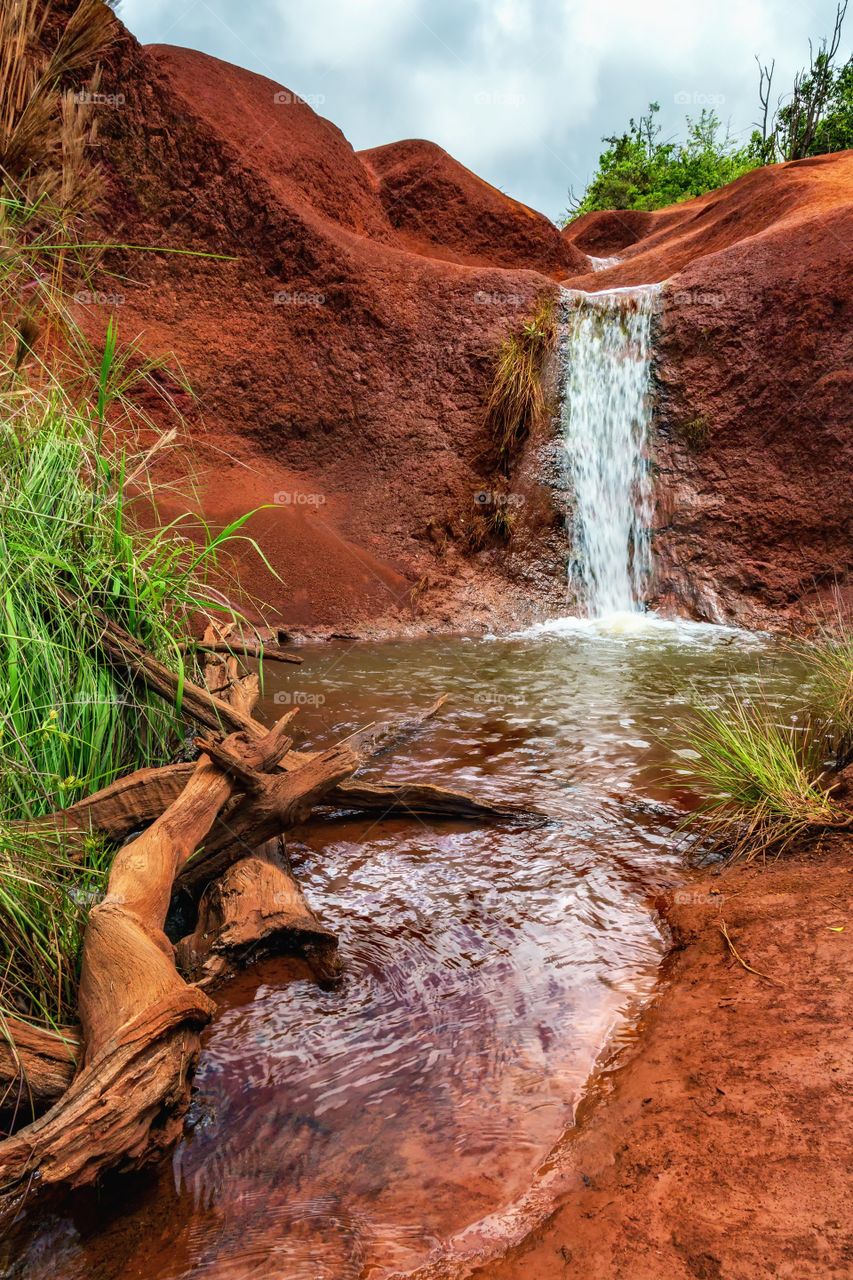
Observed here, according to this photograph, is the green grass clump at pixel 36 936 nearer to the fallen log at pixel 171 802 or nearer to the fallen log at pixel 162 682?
the fallen log at pixel 171 802

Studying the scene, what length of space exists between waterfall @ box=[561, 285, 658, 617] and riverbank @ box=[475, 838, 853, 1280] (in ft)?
24.5

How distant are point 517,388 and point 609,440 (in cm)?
134

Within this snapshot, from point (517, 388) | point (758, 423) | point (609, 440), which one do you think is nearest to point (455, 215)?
point (517, 388)

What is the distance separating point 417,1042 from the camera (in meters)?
2.17

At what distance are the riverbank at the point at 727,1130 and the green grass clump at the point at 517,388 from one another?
28.1 ft

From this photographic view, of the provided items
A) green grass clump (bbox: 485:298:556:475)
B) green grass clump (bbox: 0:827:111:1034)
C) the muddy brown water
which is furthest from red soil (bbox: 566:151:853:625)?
green grass clump (bbox: 0:827:111:1034)

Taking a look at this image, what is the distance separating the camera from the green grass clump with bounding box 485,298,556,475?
33.6 feet

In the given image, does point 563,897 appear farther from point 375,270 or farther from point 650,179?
point 650,179

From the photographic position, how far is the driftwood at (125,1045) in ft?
4.91

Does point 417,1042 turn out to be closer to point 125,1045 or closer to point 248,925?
point 248,925

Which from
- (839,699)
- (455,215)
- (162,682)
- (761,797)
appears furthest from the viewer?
(455,215)

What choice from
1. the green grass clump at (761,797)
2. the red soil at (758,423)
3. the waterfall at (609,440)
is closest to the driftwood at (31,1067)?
the green grass clump at (761,797)

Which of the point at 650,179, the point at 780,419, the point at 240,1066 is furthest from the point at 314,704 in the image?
the point at 650,179

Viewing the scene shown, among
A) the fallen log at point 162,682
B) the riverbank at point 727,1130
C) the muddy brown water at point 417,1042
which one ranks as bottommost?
the muddy brown water at point 417,1042
